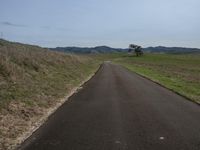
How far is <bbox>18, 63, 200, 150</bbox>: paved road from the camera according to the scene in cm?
814

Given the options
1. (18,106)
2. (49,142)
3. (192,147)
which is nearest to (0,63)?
(18,106)

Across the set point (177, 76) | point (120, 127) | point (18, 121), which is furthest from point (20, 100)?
point (177, 76)

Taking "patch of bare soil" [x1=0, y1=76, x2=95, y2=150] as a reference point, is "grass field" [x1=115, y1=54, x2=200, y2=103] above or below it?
below

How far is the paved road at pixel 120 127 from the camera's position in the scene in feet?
26.7

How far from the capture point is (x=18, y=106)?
493 inches

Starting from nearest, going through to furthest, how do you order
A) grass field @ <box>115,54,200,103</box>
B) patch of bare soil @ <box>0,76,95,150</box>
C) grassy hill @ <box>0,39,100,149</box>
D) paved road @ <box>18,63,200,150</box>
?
1. paved road @ <box>18,63,200,150</box>
2. patch of bare soil @ <box>0,76,95,150</box>
3. grassy hill @ <box>0,39,100,149</box>
4. grass field @ <box>115,54,200,103</box>

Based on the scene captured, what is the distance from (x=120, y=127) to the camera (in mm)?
10023

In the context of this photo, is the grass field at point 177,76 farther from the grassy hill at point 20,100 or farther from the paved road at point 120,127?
the grassy hill at point 20,100

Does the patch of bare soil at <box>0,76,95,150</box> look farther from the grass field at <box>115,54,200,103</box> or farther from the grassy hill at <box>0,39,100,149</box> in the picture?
the grass field at <box>115,54,200,103</box>

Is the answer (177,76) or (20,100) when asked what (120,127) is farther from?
(177,76)

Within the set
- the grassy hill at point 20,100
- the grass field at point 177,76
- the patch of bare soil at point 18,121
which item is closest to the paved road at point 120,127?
the patch of bare soil at point 18,121

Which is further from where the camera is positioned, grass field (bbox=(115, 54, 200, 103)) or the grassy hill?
grass field (bbox=(115, 54, 200, 103))

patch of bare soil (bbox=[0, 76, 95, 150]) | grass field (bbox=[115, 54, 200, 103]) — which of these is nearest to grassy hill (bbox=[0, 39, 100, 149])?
patch of bare soil (bbox=[0, 76, 95, 150])

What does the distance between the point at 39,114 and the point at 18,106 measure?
→ 958mm
